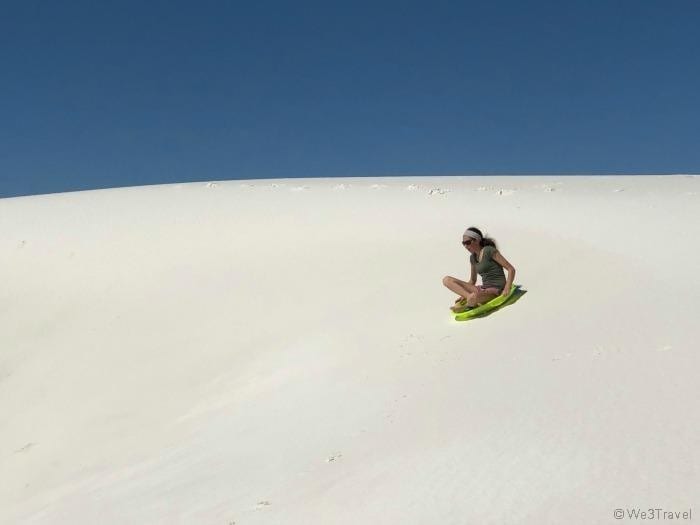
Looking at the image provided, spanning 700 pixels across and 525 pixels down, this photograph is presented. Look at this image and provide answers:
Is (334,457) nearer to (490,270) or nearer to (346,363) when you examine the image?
(346,363)

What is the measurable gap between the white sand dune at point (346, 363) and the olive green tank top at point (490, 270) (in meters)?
0.33

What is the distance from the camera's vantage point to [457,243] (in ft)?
30.8

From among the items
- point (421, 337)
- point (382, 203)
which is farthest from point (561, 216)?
point (421, 337)

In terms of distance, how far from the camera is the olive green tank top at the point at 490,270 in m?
6.54

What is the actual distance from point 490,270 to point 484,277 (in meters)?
0.09

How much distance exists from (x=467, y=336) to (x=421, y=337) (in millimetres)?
550

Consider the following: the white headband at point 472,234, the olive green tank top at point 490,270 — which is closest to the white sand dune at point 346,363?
the olive green tank top at point 490,270

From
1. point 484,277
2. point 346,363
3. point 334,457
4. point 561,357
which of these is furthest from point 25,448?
point 561,357

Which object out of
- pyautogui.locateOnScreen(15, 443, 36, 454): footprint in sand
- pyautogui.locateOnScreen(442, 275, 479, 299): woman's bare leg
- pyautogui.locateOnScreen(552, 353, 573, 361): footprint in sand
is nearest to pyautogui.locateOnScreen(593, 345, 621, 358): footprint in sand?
pyautogui.locateOnScreen(552, 353, 573, 361): footprint in sand

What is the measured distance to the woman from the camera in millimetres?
6367

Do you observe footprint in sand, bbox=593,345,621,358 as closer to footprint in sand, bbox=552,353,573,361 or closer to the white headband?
footprint in sand, bbox=552,353,573,361

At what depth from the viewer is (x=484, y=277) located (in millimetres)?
6621

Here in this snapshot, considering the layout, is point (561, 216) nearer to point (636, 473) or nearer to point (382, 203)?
point (382, 203)

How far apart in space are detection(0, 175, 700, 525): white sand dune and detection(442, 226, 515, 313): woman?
0.80ft
